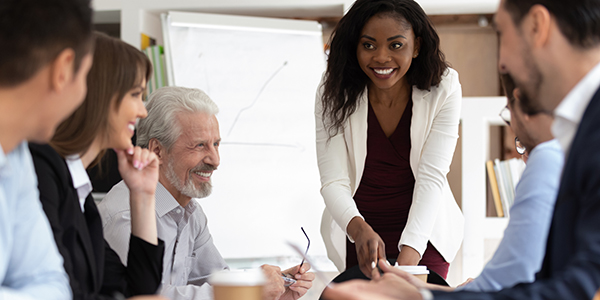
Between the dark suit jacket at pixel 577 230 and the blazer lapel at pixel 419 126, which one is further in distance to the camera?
the blazer lapel at pixel 419 126

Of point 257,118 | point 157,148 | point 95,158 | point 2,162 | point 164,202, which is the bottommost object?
point 257,118

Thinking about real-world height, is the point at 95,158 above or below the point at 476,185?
above

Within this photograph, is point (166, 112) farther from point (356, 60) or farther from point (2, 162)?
point (2, 162)

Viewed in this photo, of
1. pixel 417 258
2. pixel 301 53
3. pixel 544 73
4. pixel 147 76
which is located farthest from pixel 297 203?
pixel 544 73

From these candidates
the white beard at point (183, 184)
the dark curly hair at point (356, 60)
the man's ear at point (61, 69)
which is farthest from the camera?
the dark curly hair at point (356, 60)

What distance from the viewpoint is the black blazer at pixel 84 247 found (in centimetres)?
105

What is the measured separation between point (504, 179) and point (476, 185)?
6.3 inches

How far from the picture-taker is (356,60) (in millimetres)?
1946

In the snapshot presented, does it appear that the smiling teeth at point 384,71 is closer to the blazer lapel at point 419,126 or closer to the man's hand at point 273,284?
the blazer lapel at point 419,126

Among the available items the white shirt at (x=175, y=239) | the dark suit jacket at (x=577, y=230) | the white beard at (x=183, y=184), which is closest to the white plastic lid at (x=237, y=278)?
the dark suit jacket at (x=577, y=230)

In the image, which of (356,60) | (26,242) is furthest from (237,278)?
(356,60)

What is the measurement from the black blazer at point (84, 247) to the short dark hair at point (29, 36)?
0.34 meters

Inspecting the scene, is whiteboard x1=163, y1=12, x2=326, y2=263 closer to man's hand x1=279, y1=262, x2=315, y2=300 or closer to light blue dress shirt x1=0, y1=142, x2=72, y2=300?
man's hand x1=279, y1=262, x2=315, y2=300

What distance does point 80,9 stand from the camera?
848 millimetres
